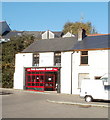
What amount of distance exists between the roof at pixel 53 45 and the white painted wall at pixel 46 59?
1.87ft

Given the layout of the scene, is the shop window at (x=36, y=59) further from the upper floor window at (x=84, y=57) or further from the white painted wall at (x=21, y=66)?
the upper floor window at (x=84, y=57)

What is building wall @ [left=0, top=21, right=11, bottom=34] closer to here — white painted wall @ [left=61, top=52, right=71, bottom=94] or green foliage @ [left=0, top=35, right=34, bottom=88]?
green foliage @ [left=0, top=35, right=34, bottom=88]

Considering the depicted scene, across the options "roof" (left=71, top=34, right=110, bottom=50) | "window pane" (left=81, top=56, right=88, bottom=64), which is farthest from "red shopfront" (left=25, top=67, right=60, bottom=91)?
"roof" (left=71, top=34, right=110, bottom=50)

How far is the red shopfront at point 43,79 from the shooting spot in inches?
1208

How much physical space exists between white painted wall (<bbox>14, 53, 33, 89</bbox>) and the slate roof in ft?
2.64

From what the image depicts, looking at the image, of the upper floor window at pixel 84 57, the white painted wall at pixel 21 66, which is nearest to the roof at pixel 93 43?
the upper floor window at pixel 84 57

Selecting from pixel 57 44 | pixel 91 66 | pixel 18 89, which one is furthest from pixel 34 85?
pixel 91 66

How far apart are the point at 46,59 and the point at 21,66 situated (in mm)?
3975

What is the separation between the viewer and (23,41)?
42656 millimetres

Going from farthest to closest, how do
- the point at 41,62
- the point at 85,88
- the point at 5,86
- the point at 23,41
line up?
1. the point at 23,41
2. the point at 5,86
3. the point at 41,62
4. the point at 85,88

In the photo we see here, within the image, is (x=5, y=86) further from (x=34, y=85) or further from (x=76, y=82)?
(x=76, y=82)

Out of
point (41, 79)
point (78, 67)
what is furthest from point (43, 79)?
point (78, 67)

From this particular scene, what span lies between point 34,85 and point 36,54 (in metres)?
3.96

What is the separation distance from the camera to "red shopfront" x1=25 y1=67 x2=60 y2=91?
30.7m
